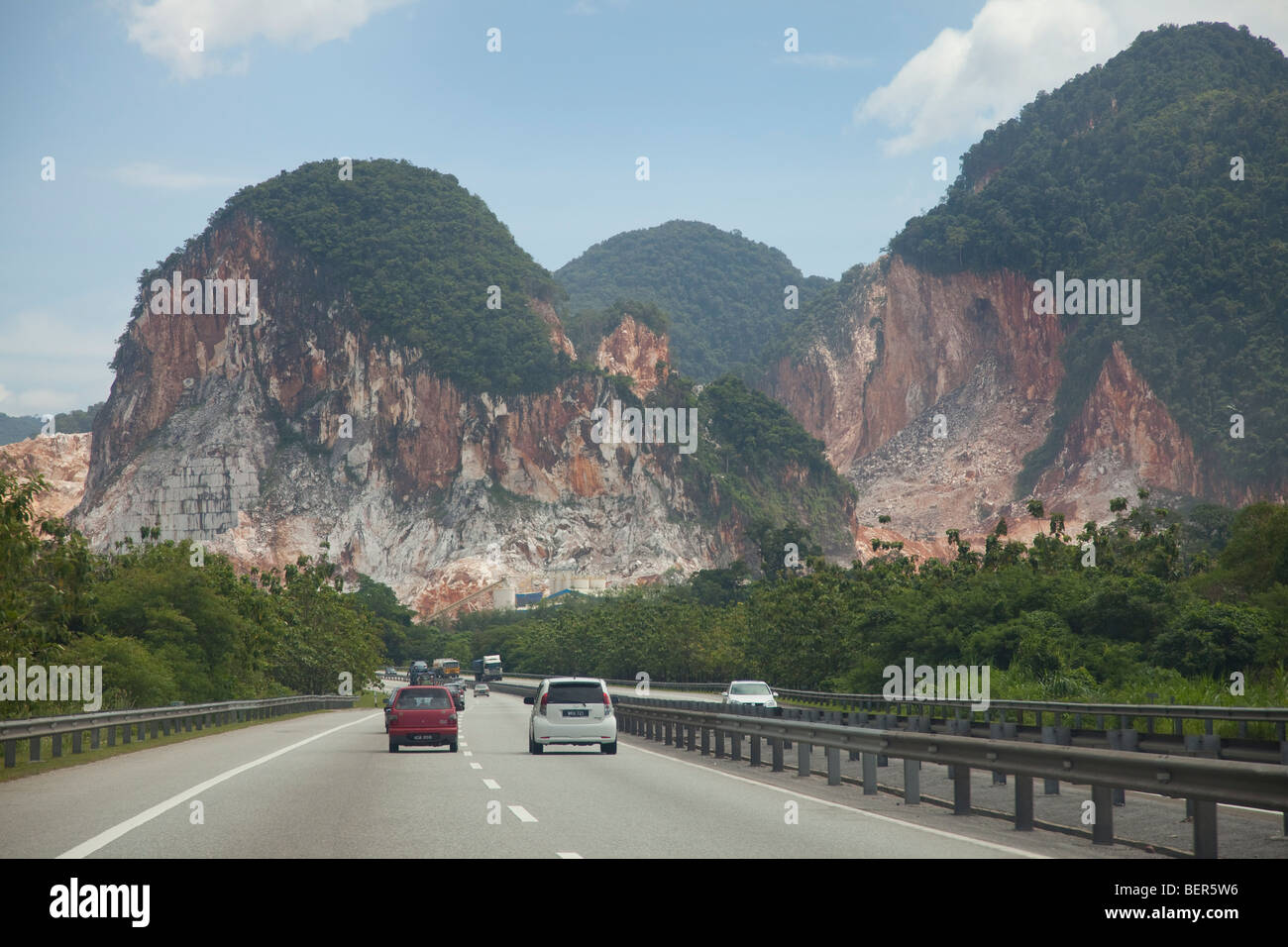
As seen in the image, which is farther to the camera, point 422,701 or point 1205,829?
point 422,701

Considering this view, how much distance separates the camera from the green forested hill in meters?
161

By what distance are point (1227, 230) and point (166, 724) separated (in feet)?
530

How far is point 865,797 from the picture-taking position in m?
17.1

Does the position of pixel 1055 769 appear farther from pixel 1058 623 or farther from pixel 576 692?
pixel 1058 623

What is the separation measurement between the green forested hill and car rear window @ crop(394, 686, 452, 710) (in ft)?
470

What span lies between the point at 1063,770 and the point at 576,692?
15.5 meters

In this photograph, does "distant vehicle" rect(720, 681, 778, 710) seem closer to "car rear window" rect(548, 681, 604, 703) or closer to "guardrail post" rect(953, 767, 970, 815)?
"car rear window" rect(548, 681, 604, 703)

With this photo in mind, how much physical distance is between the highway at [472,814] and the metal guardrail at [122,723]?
2.84 ft

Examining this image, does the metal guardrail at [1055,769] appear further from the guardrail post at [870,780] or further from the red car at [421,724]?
the red car at [421,724]

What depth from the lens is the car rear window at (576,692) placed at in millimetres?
26531

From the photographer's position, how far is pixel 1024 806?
1326 centimetres

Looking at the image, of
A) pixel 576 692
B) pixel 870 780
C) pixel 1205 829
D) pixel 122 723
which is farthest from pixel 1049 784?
pixel 122 723

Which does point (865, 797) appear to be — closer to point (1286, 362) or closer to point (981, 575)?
point (981, 575)

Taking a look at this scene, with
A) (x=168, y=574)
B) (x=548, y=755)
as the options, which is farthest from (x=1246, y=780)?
(x=168, y=574)
